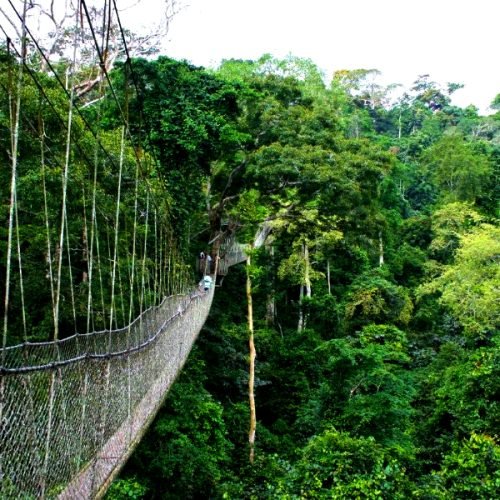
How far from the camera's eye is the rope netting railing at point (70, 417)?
170cm

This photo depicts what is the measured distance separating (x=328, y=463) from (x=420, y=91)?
2907 centimetres

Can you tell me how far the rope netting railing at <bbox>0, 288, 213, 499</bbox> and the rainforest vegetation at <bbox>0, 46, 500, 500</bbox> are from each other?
130 cm

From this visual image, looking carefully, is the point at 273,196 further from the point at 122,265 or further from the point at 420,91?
the point at 420,91

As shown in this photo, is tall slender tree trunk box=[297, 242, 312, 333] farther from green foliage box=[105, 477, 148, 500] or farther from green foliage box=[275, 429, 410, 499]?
green foliage box=[105, 477, 148, 500]

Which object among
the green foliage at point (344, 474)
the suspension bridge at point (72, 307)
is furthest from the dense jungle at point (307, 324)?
the suspension bridge at point (72, 307)

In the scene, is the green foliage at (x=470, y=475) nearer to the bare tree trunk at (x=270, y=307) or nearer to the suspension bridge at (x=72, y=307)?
the suspension bridge at (x=72, y=307)

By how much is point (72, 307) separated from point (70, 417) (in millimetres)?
2616

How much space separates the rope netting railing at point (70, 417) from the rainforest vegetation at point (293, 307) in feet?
4.26

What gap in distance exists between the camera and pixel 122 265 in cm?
609

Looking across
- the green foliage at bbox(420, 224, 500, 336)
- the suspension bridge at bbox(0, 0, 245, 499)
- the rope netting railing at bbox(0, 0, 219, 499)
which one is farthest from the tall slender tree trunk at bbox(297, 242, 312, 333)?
the rope netting railing at bbox(0, 0, 219, 499)

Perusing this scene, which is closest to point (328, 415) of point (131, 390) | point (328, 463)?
point (328, 463)

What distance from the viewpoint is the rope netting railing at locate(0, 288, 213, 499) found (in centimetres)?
170

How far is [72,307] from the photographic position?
4.58 m

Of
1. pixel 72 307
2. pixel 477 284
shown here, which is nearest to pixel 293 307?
pixel 477 284
